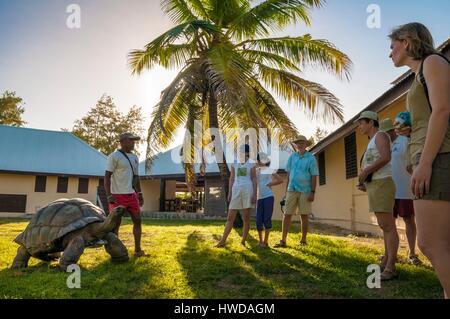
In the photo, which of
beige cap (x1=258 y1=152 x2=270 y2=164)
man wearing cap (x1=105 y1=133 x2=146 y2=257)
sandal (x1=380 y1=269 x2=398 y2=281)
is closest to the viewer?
sandal (x1=380 y1=269 x2=398 y2=281)

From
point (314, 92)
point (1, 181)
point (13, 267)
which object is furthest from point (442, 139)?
point (1, 181)

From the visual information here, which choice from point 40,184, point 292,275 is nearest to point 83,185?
point 40,184

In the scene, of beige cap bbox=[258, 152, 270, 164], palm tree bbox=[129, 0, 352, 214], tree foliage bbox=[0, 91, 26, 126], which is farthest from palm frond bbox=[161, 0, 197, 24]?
tree foliage bbox=[0, 91, 26, 126]

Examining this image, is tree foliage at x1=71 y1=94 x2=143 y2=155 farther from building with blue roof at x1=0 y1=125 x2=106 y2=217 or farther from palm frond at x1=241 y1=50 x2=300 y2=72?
palm frond at x1=241 y1=50 x2=300 y2=72

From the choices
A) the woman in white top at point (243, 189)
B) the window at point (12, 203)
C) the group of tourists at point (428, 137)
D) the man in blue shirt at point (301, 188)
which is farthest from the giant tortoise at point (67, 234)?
the window at point (12, 203)

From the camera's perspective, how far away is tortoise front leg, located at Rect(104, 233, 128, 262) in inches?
213

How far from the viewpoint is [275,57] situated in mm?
11453

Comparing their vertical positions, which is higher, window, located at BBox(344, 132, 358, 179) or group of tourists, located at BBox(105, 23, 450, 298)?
window, located at BBox(344, 132, 358, 179)

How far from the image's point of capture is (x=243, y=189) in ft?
22.2

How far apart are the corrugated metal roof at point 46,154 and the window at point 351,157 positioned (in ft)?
60.8

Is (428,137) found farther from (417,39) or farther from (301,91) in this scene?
(301,91)

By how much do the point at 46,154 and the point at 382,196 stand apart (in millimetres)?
26364

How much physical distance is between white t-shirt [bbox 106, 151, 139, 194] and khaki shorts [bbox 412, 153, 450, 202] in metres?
4.91
